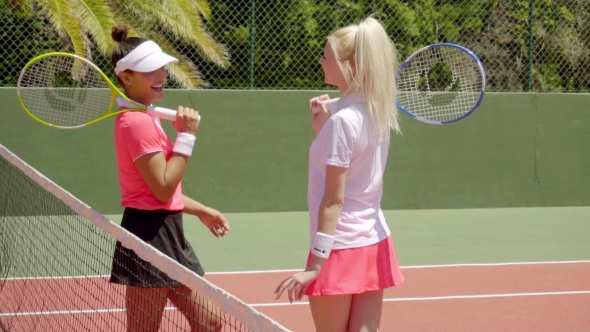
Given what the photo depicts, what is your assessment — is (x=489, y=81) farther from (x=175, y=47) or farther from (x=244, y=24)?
(x=175, y=47)

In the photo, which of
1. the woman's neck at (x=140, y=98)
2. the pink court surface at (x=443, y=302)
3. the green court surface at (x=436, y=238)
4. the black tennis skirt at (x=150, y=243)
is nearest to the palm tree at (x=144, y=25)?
the green court surface at (x=436, y=238)

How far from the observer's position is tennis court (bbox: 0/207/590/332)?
5414 mm

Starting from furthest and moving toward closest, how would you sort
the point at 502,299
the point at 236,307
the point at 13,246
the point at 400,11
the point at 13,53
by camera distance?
the point at 400,11 → the point at 13,53 → the point at 13,246 → the point at 502,299 → the point at 236,307

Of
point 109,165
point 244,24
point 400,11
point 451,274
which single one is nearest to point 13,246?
point 109,165

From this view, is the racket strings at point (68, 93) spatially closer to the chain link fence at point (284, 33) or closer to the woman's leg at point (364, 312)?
the chain link fence at point (284, 33)

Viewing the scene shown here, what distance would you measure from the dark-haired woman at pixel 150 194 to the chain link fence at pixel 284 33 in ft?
20.2

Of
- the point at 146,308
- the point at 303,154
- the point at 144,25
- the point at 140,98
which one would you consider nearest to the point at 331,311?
the point at 146,308

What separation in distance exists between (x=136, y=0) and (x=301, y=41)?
2.04 m

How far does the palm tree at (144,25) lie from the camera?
31.3ft

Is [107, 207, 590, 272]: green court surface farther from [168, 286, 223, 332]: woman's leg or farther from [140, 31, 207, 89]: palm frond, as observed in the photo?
[168, 286, 223, 332]: woman's leg

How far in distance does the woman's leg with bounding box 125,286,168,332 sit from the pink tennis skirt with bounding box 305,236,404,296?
621mm

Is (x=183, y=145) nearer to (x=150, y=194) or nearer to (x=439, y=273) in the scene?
(x=150, y=194)

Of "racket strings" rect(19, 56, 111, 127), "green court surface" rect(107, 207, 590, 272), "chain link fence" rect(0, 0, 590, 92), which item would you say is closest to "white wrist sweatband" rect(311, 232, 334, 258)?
"racket strings" rect(19, 56, 111, 127)

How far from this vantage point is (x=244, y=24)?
9914 mm
